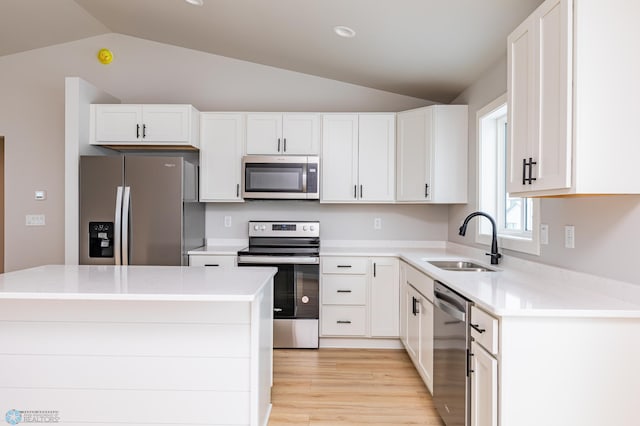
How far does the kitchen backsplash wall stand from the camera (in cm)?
406

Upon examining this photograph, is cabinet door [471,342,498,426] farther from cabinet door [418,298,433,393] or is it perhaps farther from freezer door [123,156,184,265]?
freezer door [123,156,184,265]

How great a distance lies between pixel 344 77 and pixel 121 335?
3.00m

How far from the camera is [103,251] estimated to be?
3.39 m

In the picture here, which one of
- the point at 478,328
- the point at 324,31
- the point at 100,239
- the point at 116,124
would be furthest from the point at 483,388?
the point at 116,124

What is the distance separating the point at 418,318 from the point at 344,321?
0.93 m

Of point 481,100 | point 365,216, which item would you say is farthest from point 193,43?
point 481,100

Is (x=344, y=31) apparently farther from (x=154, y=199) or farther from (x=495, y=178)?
(x=154, y=199)

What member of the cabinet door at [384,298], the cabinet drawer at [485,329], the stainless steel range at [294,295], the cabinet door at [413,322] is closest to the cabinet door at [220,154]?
the stainless steel range at [294,295]

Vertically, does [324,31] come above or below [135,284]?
above

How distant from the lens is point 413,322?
2.95 metres

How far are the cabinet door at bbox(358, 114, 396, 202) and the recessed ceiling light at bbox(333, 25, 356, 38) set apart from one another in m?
0.93

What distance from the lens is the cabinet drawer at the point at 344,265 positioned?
3559 mm

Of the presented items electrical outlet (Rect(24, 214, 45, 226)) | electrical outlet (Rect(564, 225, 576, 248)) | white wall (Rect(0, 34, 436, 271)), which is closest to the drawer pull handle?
electrical outlet (Rect(564, 225, 576, 248))

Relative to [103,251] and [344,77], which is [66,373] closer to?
[103,251]
